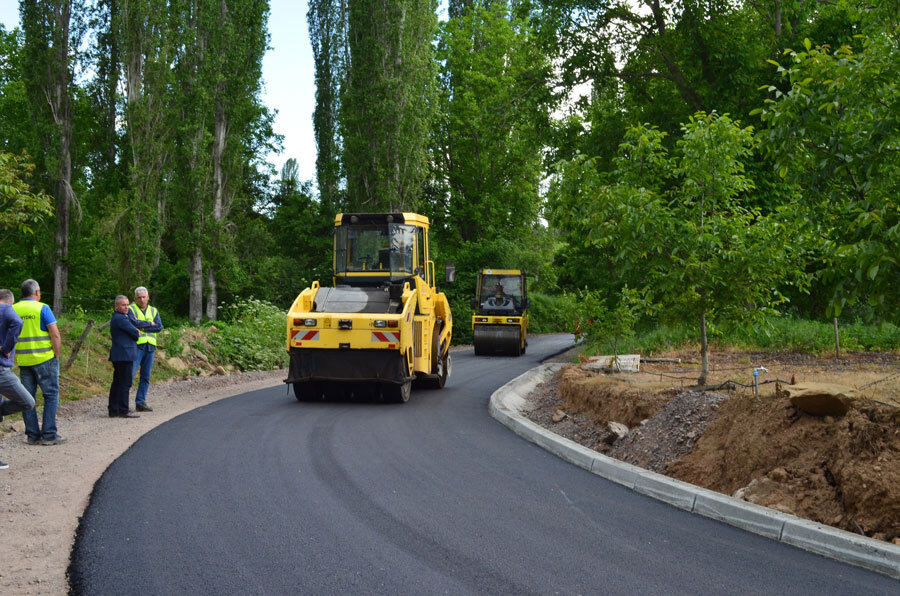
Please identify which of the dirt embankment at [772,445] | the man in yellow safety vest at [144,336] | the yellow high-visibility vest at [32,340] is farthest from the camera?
the man in yellow safety vest at [144,336]

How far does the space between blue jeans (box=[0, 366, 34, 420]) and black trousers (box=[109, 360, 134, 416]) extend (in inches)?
107

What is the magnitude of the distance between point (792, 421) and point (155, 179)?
81.9ft

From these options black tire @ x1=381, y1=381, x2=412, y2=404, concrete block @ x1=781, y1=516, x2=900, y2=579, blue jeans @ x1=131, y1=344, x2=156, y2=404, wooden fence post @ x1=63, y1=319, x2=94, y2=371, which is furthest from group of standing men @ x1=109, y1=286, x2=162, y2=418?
concrete block @ x1=781, y1=516, x2=900, y2=579

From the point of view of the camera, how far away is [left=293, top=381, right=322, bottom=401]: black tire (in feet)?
40.2

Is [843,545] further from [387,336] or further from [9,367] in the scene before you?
[387,336]

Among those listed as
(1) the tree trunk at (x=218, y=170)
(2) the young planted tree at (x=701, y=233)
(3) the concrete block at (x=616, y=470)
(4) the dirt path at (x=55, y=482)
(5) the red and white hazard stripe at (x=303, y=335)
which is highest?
(1) the tree trunk at (x=218, y=170)

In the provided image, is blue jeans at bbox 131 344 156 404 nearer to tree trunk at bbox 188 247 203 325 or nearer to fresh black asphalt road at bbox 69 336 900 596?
fresh black asphalt road at bbox 69 336 900 596

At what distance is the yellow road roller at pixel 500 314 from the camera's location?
2498 cm

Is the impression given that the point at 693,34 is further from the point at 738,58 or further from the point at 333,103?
the point at 333,103

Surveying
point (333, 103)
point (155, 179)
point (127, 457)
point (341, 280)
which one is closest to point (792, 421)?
point (127, 457)

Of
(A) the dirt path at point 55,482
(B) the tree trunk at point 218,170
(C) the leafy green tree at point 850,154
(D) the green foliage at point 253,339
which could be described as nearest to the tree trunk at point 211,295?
(B) the tree trunk at point 218,170

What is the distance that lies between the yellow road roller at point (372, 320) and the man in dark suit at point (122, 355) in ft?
7.85

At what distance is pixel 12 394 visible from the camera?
7.43 meters

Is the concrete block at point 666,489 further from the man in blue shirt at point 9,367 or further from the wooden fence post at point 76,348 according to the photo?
the wooden fence post at point 76,348
